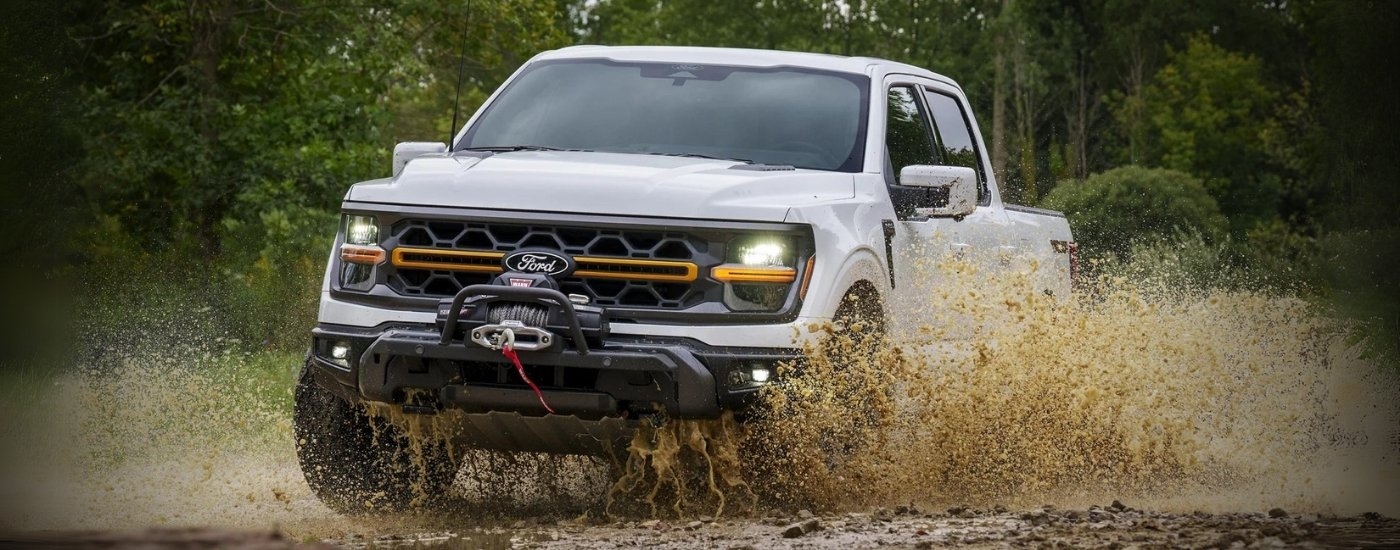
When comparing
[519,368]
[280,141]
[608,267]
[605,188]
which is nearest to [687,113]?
[605,188]

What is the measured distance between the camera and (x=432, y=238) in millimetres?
6324

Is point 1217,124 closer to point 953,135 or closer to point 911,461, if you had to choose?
point 953,135

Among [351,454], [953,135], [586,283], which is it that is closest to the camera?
[586,283]

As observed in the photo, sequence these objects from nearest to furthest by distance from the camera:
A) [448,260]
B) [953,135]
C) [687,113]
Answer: [448,260] → [687,113] → [953,135]

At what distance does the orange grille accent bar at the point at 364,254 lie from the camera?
6406 millimetres

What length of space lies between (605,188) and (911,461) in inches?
60.3

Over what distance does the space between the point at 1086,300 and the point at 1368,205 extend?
11859mm

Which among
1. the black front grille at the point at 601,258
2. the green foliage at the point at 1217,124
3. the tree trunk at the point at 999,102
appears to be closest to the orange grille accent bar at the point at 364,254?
the black front grille at the point at 601,258

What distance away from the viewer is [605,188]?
623 centimetres

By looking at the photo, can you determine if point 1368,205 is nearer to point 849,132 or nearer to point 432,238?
point 849,132

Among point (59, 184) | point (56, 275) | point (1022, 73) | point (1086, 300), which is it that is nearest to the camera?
point (1086, 300)

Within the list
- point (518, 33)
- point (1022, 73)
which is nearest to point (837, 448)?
point (518, 33)

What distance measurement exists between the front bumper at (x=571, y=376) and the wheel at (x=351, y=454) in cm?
58

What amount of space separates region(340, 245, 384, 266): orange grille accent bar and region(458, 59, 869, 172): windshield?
1075 mm
